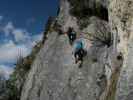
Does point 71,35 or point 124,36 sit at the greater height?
point 71,35

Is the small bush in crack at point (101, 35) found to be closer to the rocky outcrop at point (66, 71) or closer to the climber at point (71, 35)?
the rocky outcrop at point (66, 71)

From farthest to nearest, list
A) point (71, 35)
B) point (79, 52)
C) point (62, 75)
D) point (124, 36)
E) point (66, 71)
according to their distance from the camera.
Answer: point (71, 35), point (62, 75), point (66, 71), point (79, 52), point (124, 36)

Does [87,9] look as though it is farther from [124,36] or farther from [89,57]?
[124,36]

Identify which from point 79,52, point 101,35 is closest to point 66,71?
point 79,52

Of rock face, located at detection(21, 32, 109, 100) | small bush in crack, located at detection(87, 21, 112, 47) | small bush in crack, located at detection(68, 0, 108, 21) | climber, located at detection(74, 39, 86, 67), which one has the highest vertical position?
small bush in crack, located at detection(68, 0, 108, 21)

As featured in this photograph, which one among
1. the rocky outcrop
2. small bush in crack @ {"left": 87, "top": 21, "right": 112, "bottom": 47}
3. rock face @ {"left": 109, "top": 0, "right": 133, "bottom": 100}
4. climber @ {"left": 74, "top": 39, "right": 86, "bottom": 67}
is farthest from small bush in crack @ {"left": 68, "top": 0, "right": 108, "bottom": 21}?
rock face @ {"left": 109, "top": 0, "right": 133, "bottom": 100}

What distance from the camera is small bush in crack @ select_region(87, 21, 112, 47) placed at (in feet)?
83.1

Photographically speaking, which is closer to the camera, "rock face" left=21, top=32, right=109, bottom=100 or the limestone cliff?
the limestone cliff

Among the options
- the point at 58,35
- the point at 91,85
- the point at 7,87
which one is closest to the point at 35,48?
the point at 7,87

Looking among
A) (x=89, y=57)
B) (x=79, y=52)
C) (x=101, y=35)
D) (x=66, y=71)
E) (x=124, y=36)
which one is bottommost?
(x=66, y=71)

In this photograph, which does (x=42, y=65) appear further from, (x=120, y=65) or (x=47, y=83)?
(x=120, y=65)

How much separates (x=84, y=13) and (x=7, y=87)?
13939 millimetres

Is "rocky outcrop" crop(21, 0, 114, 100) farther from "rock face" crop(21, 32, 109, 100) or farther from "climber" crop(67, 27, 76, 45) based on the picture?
"climber" crop(67, 27, 76, 45)

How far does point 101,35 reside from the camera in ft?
87.6
